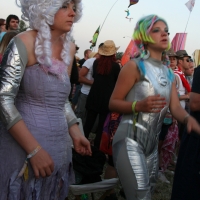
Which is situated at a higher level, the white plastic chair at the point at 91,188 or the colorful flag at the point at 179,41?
the colorful flag at the point at 179,41

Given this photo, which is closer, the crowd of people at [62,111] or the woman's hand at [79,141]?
the crowd of people at [62,111]

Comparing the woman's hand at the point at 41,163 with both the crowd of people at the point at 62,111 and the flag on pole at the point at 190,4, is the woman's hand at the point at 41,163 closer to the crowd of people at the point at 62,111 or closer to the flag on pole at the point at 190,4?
the crowd of people at the point at 62,111

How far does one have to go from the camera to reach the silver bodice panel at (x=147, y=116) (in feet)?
8.33

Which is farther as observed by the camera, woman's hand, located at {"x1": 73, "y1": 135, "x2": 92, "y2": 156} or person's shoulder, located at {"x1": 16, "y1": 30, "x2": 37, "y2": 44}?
woman's hand, located at {"x1": 73, "y1": 135, "x2": 92, "y2": 156}

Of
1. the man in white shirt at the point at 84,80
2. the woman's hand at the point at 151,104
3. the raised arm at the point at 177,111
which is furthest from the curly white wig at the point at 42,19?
the man in white shirt at the point at 84,80

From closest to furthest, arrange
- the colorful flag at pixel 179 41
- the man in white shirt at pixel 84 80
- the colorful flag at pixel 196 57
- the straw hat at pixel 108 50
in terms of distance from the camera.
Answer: the straw hat at pixel 108 50
the man in white shirt at pixel 84 80
the colorful flag at pixel 196 57
the colorful flag at pixel 179 41

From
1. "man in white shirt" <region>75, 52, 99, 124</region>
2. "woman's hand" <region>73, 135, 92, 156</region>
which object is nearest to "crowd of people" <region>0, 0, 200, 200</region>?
"woman's hand" <region>73, 135, 92, 156</region>

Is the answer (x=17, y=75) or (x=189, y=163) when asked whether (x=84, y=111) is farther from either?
(x=17, y=75)

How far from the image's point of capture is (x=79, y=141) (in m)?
1.85

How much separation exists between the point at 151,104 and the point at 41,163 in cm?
104

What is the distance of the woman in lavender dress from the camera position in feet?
4.98

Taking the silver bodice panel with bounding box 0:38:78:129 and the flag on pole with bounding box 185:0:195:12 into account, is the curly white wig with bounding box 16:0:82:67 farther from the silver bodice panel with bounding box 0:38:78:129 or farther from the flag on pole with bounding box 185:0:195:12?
the flag on pole with bounding box 185:0:195:12

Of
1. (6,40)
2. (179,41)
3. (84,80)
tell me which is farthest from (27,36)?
(179,41)

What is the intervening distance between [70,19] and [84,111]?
386cm
